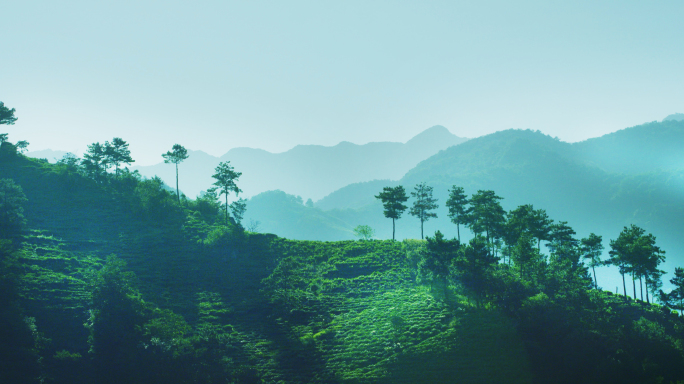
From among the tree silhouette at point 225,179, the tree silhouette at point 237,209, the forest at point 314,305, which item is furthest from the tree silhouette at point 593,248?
the tree silhouette at point 237,209

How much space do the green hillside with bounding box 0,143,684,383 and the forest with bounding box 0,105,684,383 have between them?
197 millimetres

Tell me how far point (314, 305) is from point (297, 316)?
11.5ft

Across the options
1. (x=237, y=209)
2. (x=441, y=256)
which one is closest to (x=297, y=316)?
(x=441, y=256)

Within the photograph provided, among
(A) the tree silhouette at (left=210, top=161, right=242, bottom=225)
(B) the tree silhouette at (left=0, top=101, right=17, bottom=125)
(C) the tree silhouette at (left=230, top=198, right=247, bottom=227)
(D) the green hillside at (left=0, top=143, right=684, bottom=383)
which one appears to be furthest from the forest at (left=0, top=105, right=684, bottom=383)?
(B) the tree silhouette at (left=0, top=101, right=17, bottom=125)

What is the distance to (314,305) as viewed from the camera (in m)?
52.0

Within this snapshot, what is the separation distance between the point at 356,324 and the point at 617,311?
117ft

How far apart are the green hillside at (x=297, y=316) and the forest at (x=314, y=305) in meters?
0.20

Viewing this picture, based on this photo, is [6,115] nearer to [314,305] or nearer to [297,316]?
[297,316]

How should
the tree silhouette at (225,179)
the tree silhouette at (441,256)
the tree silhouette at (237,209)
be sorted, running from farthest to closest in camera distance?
the tree silhouette at (237,209), the tree silhouette at (225,179), the tree silhouette at (441,256)

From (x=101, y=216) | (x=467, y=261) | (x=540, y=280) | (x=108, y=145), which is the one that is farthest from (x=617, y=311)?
(x=108, y=145)

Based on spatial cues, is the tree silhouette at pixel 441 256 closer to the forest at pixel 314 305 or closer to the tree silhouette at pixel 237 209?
the forest at pixel 314 305

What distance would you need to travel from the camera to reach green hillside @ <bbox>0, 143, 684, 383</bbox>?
37531 millimetres

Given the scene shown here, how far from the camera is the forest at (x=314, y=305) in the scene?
37.8m

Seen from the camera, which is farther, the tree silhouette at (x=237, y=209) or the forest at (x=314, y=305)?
the tree silhouette at (x=237, y=209)
